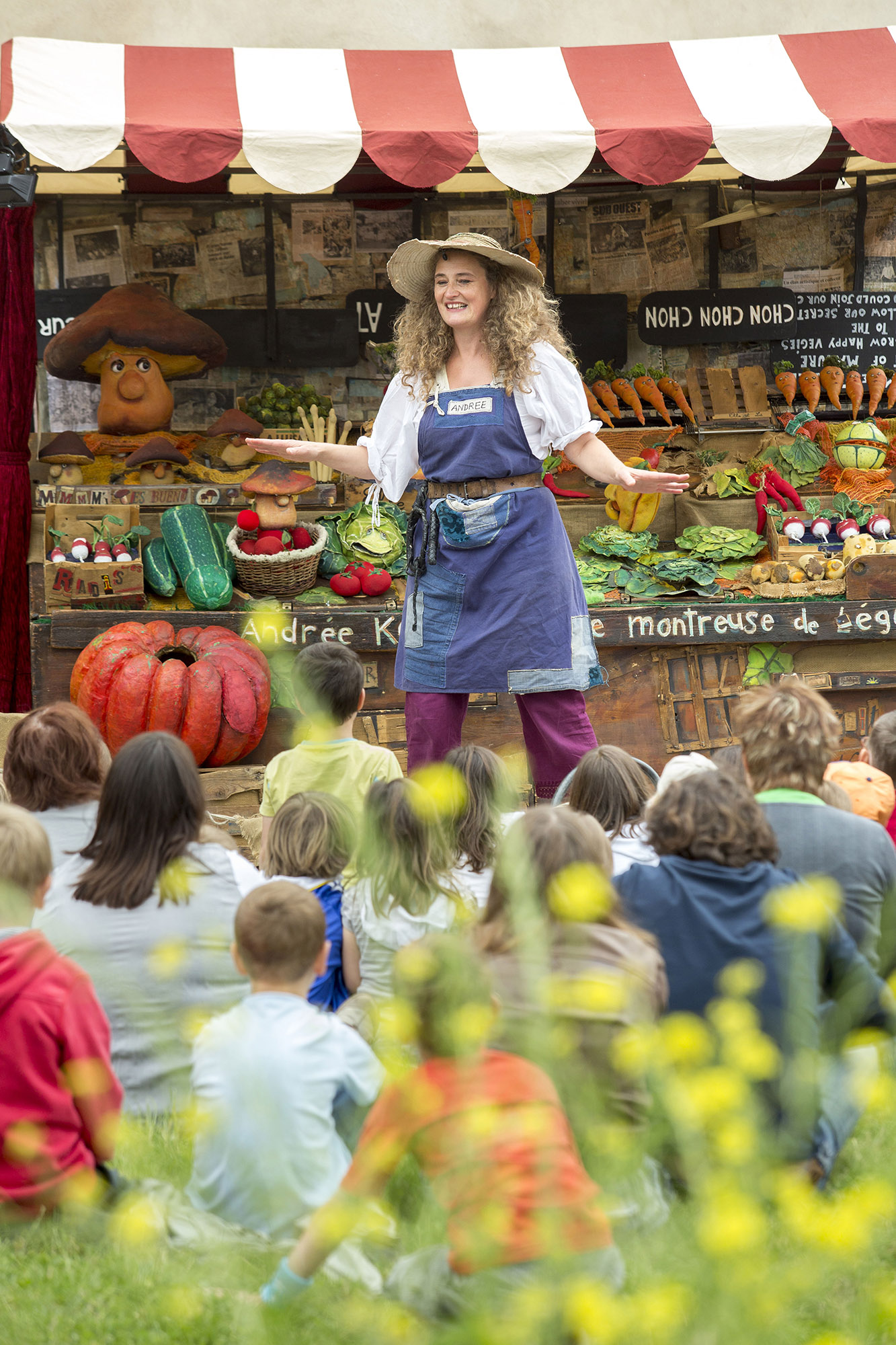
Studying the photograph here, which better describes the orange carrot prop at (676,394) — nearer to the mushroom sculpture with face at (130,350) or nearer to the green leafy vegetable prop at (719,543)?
the green leafy vegetable prop at (719,543)

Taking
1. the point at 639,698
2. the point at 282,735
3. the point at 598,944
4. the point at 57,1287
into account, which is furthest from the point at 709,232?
the point at 57,1287

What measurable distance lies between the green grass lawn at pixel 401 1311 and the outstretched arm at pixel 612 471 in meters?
1.85

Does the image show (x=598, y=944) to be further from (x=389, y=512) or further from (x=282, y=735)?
(x=389, y=512)

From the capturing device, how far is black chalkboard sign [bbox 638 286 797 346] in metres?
6.49

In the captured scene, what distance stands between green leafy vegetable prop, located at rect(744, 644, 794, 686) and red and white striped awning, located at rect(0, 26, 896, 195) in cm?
177

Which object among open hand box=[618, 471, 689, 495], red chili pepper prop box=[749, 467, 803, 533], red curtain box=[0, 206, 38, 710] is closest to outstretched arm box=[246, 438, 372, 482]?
open hand box=[618, 471, 689, 495]

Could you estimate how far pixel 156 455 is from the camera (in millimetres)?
5512

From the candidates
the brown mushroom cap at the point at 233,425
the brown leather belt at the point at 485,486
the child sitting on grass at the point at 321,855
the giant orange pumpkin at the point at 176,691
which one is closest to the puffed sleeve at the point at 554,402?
the brown leather belt at the point at 485,486

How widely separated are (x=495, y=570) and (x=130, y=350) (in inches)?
111

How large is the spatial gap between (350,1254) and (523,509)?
2.29m

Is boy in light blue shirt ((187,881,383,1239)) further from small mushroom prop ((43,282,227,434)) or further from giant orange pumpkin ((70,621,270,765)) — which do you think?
small mushroom prop ((43,282,227,434))

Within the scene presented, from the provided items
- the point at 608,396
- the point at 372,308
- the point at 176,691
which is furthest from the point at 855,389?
the point at 176,691

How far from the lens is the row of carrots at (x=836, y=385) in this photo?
247 inches

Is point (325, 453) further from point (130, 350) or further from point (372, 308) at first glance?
point (372, 308)
